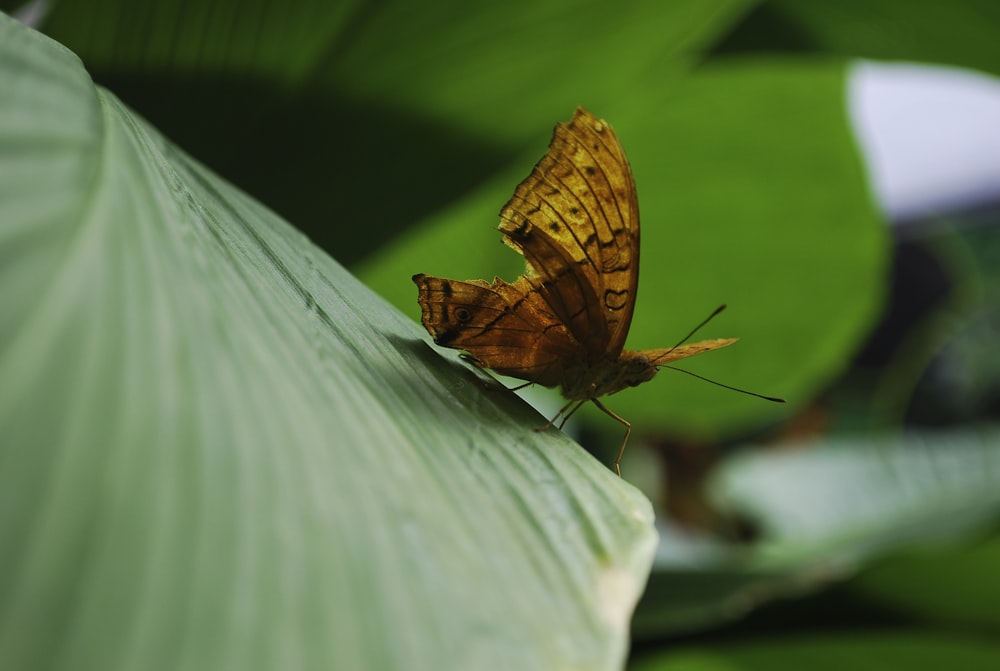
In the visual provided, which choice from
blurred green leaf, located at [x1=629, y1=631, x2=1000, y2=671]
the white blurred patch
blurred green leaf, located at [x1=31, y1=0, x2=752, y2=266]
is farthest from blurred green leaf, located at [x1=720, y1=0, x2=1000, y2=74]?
the white blurred patch

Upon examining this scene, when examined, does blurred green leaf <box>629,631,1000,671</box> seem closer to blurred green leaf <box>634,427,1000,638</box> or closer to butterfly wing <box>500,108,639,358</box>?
blurred green leaf <box>634,427,1000,638</box>

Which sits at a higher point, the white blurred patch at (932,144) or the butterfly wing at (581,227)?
the white blurred patch at (932,144)

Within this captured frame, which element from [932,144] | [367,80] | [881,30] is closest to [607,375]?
[367,80]

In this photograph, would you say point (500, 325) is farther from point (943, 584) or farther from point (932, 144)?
point (932, 144)

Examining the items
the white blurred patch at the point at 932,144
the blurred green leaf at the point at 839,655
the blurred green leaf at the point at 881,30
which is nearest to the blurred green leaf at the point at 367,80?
the blurred green leaf at the point at 881,30

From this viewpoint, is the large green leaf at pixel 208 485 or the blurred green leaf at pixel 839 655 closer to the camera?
the large green leaf at pixel 208 485

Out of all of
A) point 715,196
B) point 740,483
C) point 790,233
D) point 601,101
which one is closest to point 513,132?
point 601,101

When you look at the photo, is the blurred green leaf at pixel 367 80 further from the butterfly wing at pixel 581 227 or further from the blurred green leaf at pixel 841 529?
the blurred green leaf at pixel 841 529

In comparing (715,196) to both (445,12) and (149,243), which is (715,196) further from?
(149,243)
